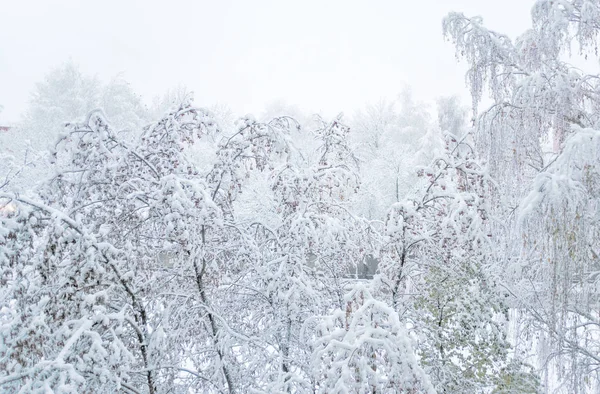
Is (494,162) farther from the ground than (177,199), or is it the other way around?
(494,162)

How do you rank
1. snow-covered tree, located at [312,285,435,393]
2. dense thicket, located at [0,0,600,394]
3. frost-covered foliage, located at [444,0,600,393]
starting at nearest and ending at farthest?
snow-covered tree, located at [312,285,435,393]
dense thicket, located at [0,0,600,394]
frost-covered foliage, located at [444,0,600,393]

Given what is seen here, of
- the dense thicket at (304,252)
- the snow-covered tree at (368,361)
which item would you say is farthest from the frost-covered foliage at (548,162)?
the snow-covered tree at (368,361)

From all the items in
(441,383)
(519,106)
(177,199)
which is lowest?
(441,383)

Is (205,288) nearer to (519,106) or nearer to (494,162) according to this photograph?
(494,162)

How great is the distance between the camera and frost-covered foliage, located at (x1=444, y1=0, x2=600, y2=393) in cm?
279

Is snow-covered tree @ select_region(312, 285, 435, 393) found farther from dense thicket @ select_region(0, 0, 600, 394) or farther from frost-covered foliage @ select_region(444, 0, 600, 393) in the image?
frost-covered foliage @ select_region(444, 0, 600, 393)

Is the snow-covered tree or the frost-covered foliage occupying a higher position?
the frost-covered foliage

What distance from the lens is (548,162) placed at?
407cm

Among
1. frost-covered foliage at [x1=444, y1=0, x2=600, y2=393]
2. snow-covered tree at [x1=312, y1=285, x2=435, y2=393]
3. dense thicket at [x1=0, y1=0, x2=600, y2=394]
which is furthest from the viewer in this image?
frost-covered foliage at [x1=444, y1=0, x2=600, y2=393]

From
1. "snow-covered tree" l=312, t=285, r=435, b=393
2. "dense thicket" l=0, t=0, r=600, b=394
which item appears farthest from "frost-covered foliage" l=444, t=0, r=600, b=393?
"snow-covered tree" l=312, t=285, r=435, b=393

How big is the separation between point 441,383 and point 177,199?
2.86m

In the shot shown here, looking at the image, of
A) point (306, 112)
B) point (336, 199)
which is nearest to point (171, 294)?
point (336, 199)

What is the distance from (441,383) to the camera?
3822 millimetres

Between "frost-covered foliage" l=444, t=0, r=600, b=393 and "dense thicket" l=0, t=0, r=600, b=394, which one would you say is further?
"frost-covered foliage" l=444, t=0, r=600, b=393
